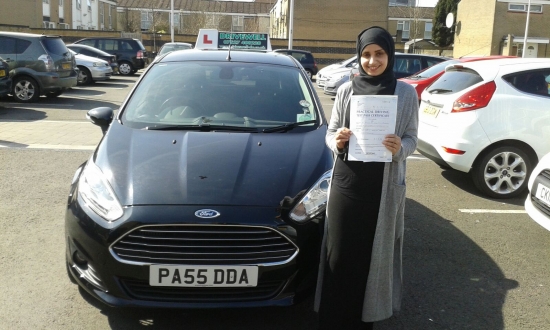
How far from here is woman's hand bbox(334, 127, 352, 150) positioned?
9.22ft

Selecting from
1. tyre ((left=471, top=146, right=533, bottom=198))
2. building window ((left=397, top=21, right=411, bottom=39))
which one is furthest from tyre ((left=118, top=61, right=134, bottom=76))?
building window ((left=397, top=21, right=411, bottom=39))

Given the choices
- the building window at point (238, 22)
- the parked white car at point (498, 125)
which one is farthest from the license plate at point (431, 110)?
the building window at point (238, 22)

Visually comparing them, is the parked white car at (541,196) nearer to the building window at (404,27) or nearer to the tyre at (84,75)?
the tyre at (84,75)

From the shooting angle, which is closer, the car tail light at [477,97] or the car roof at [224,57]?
the car roof at [224,57]

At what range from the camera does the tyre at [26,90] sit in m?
14.1

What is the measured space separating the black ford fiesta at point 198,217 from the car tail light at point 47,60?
1117 cm

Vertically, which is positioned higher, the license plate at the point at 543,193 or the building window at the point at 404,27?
the building window at the point at 404,27

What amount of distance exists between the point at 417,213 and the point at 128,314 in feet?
11.2

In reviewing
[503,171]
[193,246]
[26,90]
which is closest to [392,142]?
[193,246]

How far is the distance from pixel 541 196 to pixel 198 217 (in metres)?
3.29

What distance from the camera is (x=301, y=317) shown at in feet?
12.0

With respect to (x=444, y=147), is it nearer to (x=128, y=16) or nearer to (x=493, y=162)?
(x=493, y=162)

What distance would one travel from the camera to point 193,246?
3113 mm

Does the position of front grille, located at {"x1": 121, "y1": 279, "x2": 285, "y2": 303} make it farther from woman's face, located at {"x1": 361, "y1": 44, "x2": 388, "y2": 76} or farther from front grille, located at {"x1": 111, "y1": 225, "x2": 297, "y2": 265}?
woman's face, located at {"x1": 361, "y1": 44, "x2": 388, "y2": 76}
